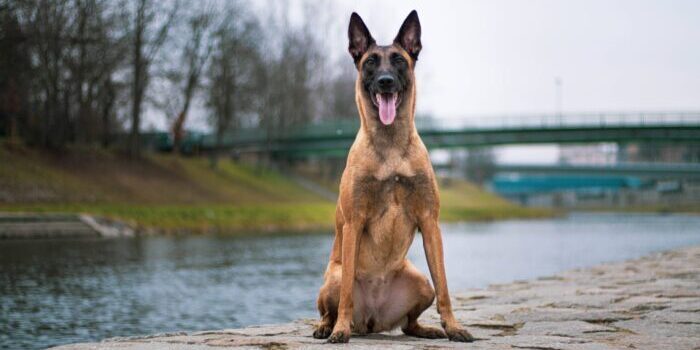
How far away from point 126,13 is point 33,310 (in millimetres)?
28815

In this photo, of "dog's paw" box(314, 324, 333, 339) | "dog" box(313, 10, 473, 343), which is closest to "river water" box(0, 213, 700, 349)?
"dog's paw" box(314, 324, 333, 339)

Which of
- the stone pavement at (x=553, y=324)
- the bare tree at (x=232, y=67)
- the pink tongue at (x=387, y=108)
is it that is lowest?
the stone pavement at (x=553, y=324)

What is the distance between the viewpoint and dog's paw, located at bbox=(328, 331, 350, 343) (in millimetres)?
5645

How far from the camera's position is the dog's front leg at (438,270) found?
19.0 feet

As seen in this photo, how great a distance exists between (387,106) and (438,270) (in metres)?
1.22

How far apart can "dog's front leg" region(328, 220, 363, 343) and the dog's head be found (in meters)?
0.79

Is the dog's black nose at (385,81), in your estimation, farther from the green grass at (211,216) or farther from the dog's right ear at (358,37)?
the green grass at (211,216)

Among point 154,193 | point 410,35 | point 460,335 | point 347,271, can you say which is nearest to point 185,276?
point 347,271

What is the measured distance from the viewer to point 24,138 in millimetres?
38531

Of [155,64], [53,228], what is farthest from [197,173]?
[53,228]

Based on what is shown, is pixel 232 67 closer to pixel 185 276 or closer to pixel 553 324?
pixel 185 276

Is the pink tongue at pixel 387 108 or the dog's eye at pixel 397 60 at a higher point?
the dog's eye at pixel 397 60

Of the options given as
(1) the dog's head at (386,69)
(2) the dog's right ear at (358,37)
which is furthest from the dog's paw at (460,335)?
(2) the dog's right ear at (358,37)

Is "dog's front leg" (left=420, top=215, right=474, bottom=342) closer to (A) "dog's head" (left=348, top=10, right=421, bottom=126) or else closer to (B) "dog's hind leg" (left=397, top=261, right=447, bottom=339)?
(B) "dog's hind leg" (left=397, top=261, right=447, bottom=339)
